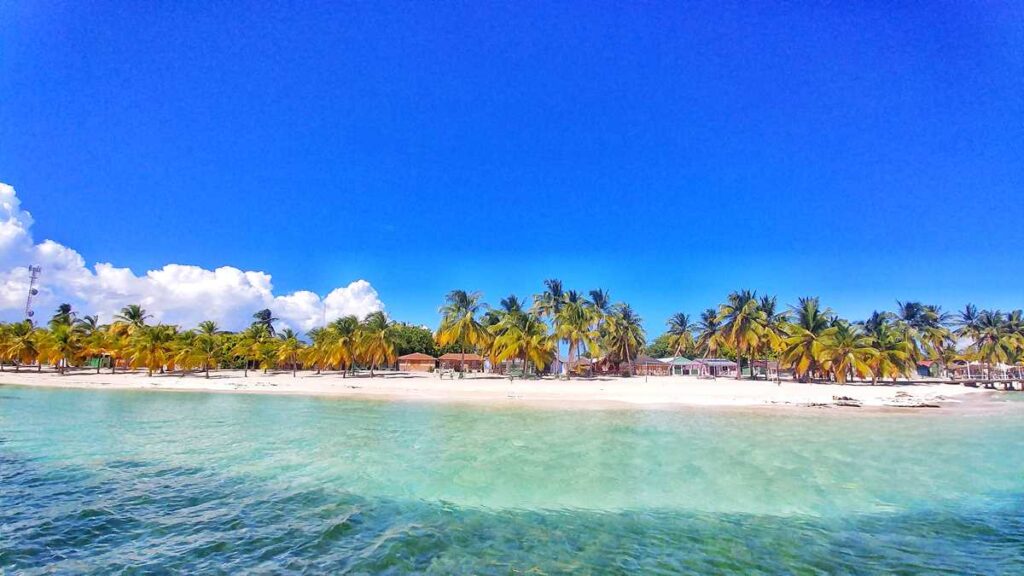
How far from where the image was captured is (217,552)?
6199 mm

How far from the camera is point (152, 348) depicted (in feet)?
147

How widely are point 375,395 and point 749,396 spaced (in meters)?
23.1

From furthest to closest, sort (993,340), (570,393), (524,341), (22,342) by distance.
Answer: (993,340), (22,342), (524,341), (570,393)

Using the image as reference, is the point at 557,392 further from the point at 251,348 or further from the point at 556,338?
the point at 251,348

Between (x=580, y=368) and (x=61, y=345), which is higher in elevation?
(x=61, y=345)

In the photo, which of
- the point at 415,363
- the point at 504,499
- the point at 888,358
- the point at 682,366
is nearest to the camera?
the point at 504,499

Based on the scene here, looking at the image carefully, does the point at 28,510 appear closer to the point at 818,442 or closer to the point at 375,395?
the point at 818,442

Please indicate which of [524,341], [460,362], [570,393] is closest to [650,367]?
[460,362]

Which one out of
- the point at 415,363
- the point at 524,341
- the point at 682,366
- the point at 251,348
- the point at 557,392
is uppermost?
the point at 524,341

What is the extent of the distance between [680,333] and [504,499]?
202 ft

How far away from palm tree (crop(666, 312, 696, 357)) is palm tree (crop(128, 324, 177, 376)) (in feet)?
183

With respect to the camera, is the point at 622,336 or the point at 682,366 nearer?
the point at 622,336

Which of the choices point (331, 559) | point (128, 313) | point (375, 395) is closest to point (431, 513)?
point (331, 559)

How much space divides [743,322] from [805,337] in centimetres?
557
